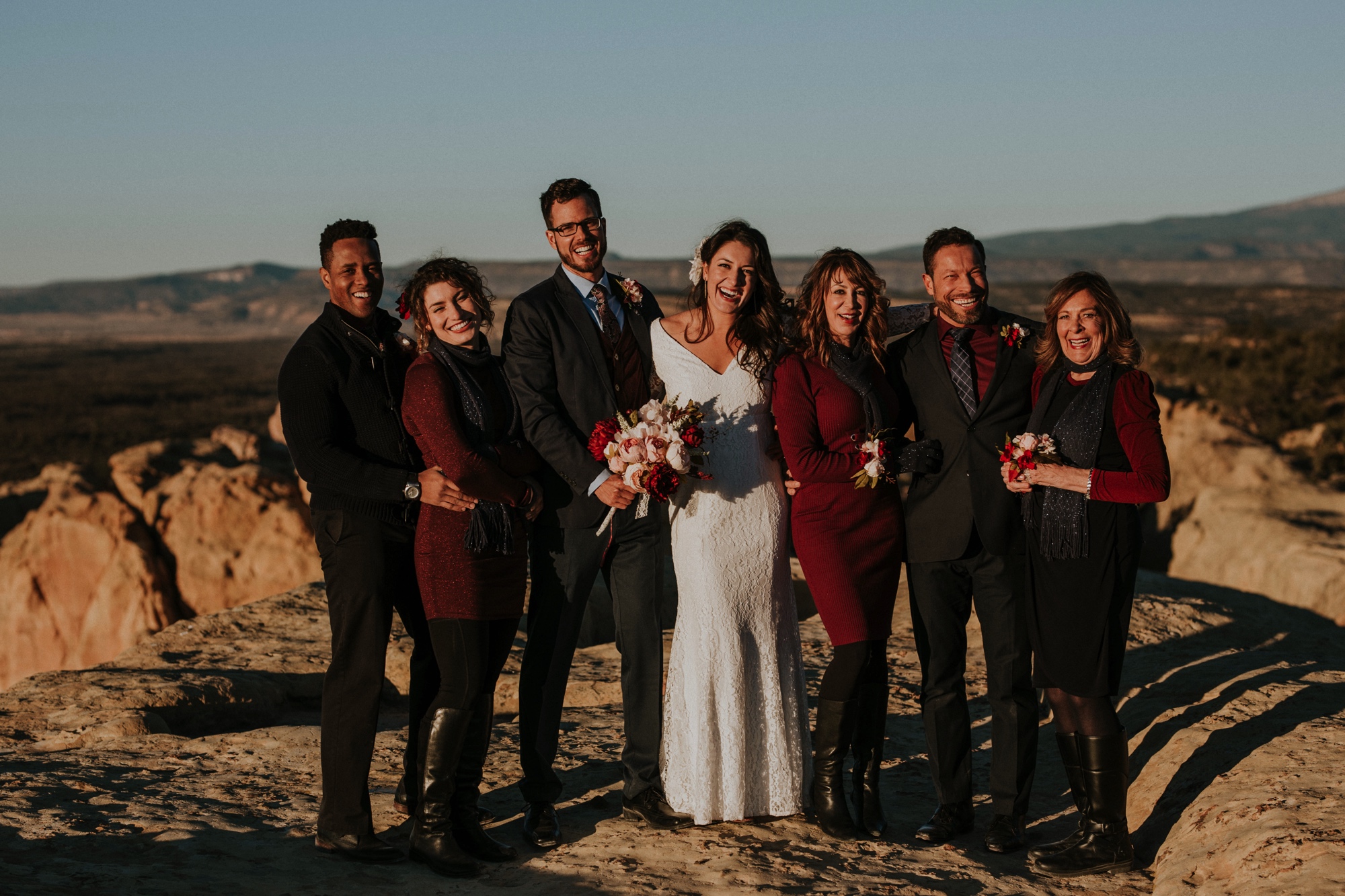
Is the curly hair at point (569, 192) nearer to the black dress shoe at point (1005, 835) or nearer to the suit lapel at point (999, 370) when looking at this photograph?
the suit lapel at point (999, 370)

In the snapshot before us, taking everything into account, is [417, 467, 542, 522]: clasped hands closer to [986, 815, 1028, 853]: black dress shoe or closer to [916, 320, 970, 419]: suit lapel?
[916, 320, 970, 419]: suit lapel

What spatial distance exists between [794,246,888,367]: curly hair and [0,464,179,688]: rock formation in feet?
31.7

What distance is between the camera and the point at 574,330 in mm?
4852

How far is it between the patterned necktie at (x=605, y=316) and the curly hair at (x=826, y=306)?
2.47 feet

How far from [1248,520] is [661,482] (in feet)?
36.7

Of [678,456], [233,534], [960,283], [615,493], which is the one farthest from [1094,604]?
[233,534]

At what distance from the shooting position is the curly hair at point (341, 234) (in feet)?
15.3

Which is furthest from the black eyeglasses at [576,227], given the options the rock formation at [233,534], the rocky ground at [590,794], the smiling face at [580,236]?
the rock formation at [233,534]

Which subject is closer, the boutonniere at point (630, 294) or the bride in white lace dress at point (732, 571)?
the bride in white lace dress at point (732, 571)

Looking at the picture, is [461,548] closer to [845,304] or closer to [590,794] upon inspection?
[590,794]

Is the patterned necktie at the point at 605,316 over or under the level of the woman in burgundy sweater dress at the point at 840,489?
over

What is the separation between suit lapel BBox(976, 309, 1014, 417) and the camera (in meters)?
4.75

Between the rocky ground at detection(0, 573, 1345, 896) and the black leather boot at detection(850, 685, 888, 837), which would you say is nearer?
the rocky ground at detection(0, 573, 1345, 896)

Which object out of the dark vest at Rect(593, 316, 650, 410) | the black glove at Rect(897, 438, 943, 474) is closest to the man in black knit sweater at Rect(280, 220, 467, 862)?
the dark vest at Rect(593, 316, 650, 410)
